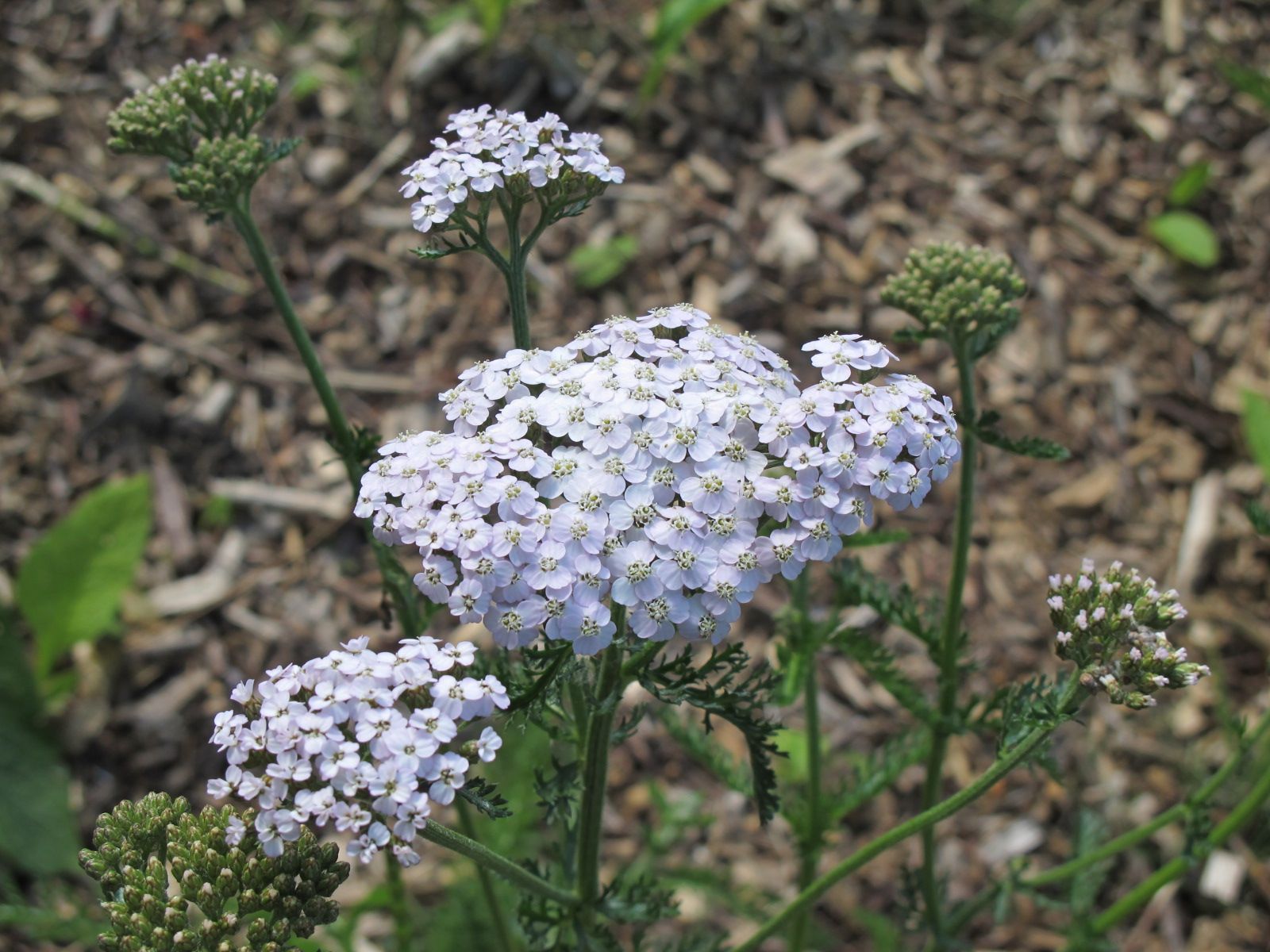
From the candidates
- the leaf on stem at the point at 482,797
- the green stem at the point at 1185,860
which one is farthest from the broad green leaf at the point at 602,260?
the leaf on stem at the point at 482,797

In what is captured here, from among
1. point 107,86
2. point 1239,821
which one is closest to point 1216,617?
point 1239,821

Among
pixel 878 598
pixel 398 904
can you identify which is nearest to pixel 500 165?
pixel 878 598

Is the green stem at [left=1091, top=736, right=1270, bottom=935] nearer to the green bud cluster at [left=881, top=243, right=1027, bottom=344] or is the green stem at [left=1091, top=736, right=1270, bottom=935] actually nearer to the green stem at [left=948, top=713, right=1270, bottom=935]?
the green stem at [left=948, top=713, right=1270, bottom=935]

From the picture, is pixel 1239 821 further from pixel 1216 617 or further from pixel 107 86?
pixel 107 86

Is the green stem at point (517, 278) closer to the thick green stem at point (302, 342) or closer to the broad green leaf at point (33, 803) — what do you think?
the thick green stem at point (302, 342)

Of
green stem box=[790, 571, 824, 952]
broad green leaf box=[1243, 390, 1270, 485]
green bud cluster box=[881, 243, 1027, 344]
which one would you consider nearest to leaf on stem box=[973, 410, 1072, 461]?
green bud cluster box=[881, 243, 1027, 344]

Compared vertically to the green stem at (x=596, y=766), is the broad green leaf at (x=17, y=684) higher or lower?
lower
